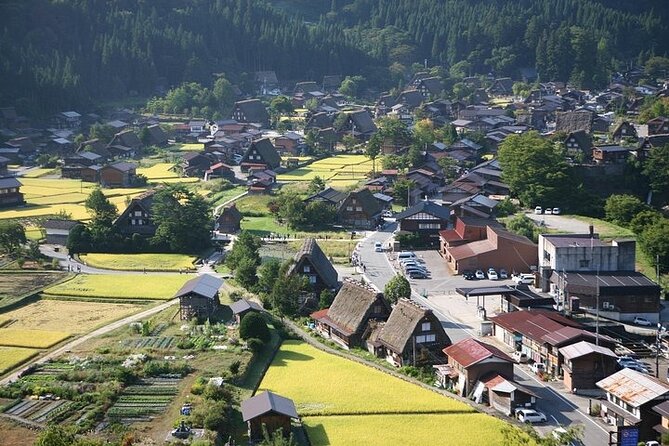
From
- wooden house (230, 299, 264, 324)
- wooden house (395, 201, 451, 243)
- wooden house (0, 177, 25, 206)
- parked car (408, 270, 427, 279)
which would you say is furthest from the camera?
wooden house (0, 177, 25, 206)

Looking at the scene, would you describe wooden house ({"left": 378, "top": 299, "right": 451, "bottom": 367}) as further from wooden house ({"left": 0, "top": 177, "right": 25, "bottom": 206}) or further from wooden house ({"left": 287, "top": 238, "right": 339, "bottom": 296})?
wooden house ({"left": 0, "top": 177, "right": 25, "bottom": 206})

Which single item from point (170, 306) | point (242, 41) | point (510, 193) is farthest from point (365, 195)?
point (242, 41)

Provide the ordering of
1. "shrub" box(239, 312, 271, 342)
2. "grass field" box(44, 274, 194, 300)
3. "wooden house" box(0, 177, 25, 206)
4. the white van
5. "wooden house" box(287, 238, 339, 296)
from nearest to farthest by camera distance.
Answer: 1. "shrub" box(239, 312, 271, 342)
2. "wooden house" box(287, 238, 339, 296)
3. "grass field" box(44, 274, 194, 300)
4. the white van
5. "wooden house" box(0, 177, 25, 206)

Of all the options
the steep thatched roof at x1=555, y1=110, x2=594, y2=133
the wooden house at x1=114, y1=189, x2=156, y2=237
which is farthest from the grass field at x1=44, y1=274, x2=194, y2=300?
the steep thatched roof at x1=555, y1=110, x2=594, y2=133

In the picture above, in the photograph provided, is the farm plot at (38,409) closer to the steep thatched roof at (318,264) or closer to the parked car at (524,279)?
the steep thatched roof at (318,264)

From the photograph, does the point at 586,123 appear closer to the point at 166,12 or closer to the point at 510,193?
the point at 510,193

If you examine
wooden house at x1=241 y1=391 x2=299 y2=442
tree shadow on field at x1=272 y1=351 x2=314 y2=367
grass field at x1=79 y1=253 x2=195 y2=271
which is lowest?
grass field at x1=79 y1=253 x2=195 y2=271
